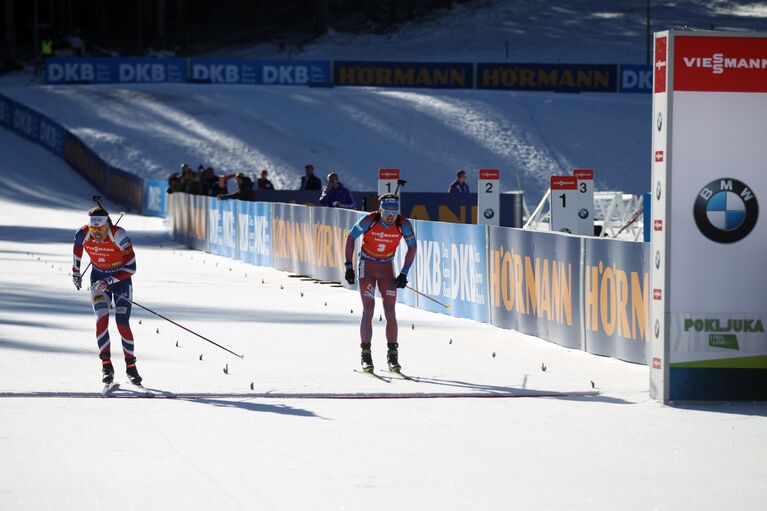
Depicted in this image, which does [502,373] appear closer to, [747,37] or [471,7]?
[747,37]

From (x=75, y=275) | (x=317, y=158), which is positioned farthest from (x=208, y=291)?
(x=317, y=158)

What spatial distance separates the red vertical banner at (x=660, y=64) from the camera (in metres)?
11.9

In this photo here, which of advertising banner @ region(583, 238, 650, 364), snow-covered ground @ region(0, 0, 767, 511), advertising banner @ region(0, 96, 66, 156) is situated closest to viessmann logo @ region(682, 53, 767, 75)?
advertising banner @ region(583, 238, 650, 364)

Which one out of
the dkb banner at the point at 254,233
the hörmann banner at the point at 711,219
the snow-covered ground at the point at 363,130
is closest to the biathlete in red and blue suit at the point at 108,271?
the hörmann banner at the point at 711,219

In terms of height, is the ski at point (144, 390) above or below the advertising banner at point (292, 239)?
below

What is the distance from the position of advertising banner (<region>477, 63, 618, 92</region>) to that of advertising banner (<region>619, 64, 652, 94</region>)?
1.23ft

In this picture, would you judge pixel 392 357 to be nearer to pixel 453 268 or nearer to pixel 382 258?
pixel 382 258

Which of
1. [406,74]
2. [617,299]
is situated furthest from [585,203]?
[406,74]

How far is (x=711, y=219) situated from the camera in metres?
12.0

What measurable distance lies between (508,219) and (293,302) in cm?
1491

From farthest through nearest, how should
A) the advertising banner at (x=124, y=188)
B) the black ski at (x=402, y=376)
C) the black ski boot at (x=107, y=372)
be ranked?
1. the advertising banner at (x=124, y=188)
2. the black ski at (x=402, y=376)
3. the black ski boot at (x=107, y=372)

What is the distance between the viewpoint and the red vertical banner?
1187 cm

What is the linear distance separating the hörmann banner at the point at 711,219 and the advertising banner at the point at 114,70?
2349 inches

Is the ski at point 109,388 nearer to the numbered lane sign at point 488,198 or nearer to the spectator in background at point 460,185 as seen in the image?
the numbered lane sign at point 488,198
